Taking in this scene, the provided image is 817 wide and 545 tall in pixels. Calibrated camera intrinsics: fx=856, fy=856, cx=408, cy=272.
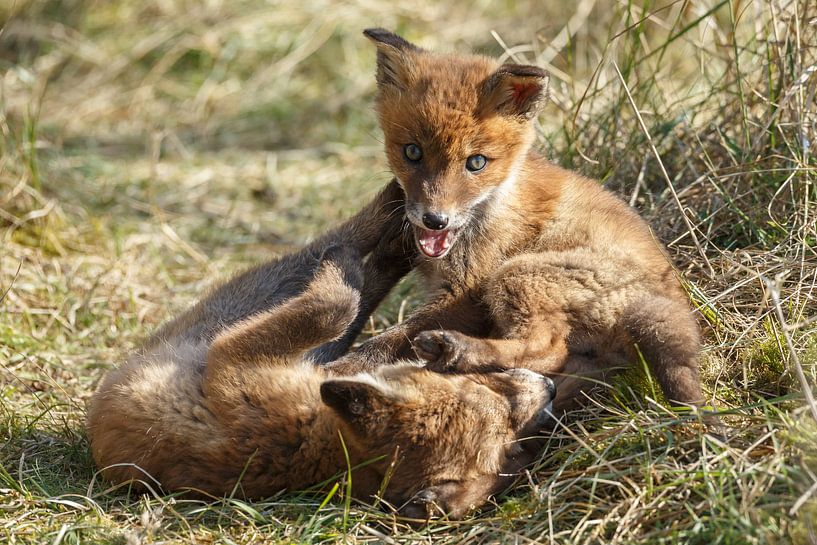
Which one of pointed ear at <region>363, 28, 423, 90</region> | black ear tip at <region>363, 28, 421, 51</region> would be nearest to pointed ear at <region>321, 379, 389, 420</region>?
pointed ear at <region>363, 28, 423, 90</region>

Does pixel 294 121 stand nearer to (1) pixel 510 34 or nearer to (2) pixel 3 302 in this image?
(1) pixel 510 34

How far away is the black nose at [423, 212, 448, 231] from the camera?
4102 millimetres

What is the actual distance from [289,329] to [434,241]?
0.84 m

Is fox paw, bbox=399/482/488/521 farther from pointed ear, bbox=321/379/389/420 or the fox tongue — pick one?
the fox tongue

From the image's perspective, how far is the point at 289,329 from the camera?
159 inches

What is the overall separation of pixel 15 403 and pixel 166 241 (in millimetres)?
2339

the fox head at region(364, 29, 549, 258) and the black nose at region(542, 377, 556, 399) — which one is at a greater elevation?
the fox head at region(364, 29, 549, 258)

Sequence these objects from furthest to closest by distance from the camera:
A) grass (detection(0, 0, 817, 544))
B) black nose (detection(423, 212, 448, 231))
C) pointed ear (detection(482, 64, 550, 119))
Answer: pointed ear (detection(482, 64, 550, 119)) < black nose (detection(423, 212, 448, 231)) < grass (detection(0, 0, 817, 544))

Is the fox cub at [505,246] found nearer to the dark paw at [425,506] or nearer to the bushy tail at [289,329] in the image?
the bushy tail at [289,329]

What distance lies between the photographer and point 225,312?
463 cm

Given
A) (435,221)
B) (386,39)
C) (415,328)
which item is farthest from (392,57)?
(415,328)

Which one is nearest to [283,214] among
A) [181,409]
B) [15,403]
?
[15,403]

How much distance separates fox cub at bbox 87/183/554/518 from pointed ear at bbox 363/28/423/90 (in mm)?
1108

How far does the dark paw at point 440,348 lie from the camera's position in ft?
12.7
